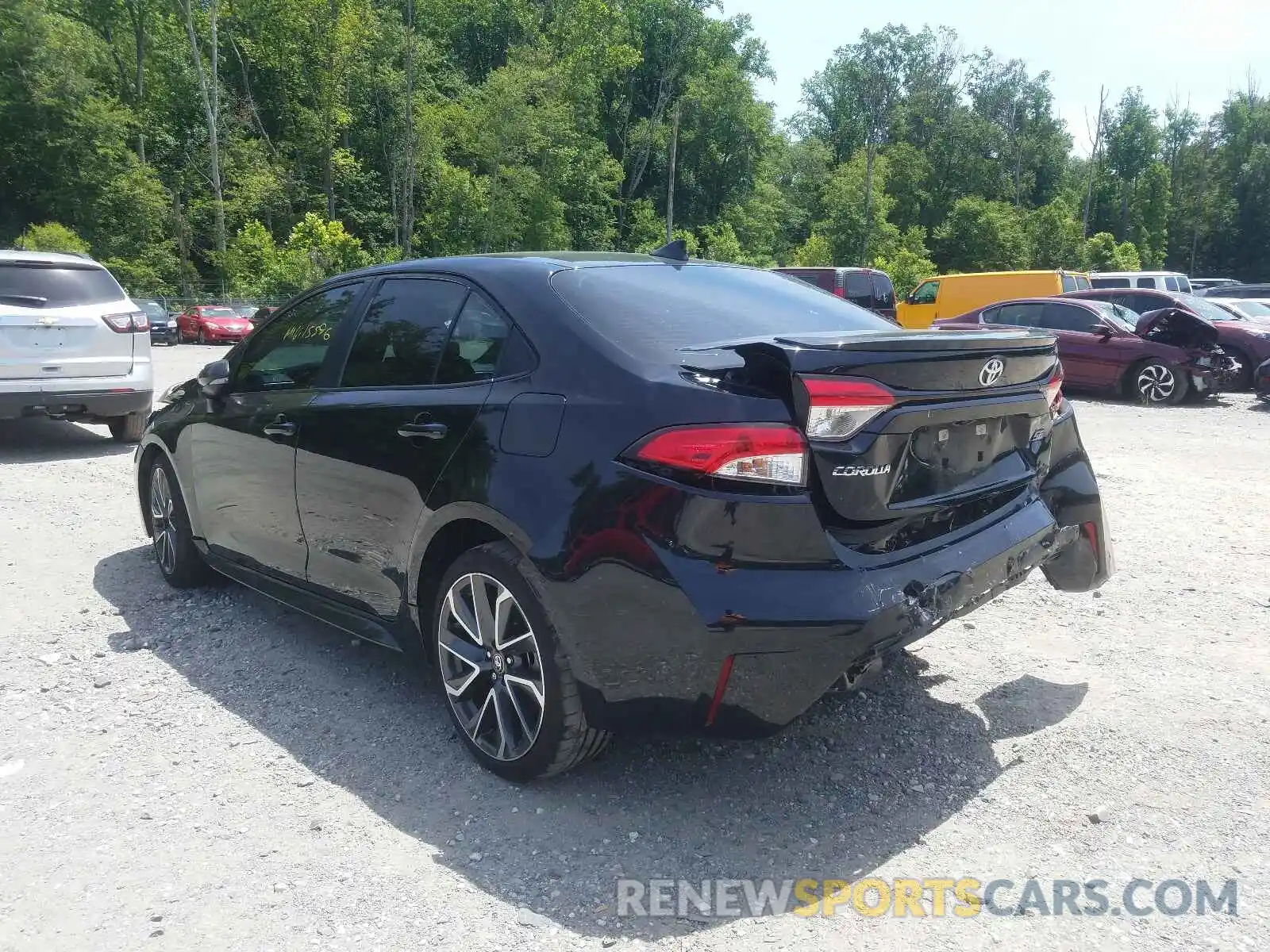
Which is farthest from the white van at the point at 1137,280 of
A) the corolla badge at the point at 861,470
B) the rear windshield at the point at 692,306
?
the corolla badge at the point at 861,470

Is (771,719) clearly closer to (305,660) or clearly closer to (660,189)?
(305,660)

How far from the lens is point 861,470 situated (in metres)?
2.78

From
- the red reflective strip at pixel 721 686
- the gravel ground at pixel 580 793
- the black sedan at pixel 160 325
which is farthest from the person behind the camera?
the black sedan at pixel 160 325

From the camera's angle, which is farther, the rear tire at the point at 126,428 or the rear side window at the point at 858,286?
the rear side window at the point at 858,286

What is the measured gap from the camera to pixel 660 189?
6419 centimetres

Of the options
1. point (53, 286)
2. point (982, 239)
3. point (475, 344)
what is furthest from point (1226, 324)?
point (982, 239)

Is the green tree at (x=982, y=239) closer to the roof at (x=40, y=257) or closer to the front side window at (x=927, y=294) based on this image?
the front side window at (x=927, y=294)

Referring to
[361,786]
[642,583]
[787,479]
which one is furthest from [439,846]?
[787,479]

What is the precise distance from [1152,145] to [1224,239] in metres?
10.5

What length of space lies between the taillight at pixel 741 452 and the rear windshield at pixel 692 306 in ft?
1.24

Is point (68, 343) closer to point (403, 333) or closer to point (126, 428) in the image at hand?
point (126, 428)

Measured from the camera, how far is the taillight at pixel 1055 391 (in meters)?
3.56

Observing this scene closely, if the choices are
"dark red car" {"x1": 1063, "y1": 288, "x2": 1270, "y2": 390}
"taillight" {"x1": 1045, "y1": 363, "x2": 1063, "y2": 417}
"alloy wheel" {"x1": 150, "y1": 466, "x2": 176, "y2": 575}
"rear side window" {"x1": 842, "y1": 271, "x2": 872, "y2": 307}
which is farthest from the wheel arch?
"rear side window" {"x1": 842, "y1": 271, "x2": 872, "y2": 307}

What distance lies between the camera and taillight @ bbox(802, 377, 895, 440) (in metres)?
2.71
